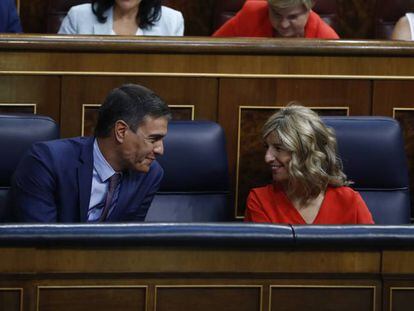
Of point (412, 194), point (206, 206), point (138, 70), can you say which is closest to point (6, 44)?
point (138, 70)

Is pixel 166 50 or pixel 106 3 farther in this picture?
pixel 106 3

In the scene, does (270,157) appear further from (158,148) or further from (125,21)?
(125,21)

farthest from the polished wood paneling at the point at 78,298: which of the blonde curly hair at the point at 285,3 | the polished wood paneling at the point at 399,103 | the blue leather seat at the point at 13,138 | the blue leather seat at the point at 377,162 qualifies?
the blonde curly hair at the point at 285,3

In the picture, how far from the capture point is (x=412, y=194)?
1.73 meters

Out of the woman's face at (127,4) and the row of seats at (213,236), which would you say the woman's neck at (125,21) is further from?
the row of seats at (213,236)

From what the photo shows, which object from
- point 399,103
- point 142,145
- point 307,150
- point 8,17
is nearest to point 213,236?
point 142,145

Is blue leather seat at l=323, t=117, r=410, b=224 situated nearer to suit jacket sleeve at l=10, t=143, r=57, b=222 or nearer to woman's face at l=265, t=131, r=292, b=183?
woman's face at l=265, t=131, r=292, b=183

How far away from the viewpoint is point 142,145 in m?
1.39

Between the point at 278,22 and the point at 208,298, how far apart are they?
863 mm

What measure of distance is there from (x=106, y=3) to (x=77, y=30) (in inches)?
2.8

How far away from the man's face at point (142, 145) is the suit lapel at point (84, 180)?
0.15ft

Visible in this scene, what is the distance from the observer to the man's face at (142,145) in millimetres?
1393

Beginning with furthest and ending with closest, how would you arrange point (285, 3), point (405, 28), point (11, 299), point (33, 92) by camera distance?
point (405, 28) → point (285, 3) → point (33, 92) → point (11, 299)

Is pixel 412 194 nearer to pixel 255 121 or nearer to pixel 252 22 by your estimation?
pixel 255 121
